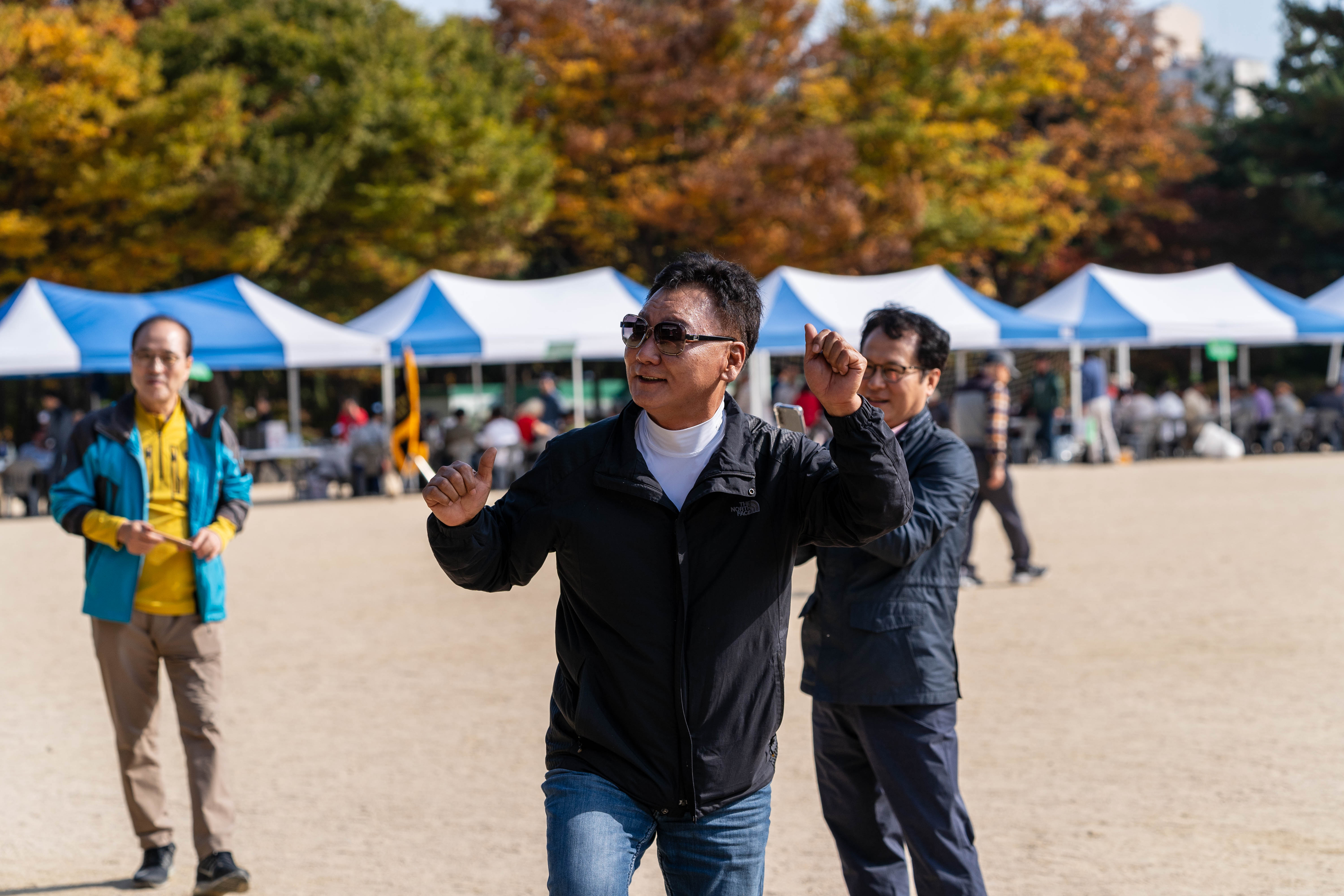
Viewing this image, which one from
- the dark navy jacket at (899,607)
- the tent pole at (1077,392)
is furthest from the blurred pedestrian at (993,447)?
the tent pole at (1077,392)

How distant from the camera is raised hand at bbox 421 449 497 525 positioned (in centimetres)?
243

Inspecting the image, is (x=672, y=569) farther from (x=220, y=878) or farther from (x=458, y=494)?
(x=220, y=878)

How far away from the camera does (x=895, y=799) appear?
3.40 m

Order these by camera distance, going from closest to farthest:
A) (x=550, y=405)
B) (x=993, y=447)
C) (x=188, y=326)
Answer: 1. (x=993, y=447)
2. (x=188, y=326)
3. (x=550, y=405)

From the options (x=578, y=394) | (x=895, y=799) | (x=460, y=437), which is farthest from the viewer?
(x=578, y=394)

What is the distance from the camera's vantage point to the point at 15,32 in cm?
2472

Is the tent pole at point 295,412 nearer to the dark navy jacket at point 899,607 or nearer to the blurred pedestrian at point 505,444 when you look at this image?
the blurred pedestrian at point 505,444

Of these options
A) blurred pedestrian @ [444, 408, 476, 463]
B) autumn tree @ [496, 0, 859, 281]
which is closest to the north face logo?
blurred pedestrian @ [444, 408, 476, 463]

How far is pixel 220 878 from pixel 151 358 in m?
1.67

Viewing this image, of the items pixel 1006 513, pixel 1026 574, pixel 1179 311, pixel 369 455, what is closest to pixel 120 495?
pixel 1006 513

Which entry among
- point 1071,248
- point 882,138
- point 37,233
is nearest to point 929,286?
point 882,138

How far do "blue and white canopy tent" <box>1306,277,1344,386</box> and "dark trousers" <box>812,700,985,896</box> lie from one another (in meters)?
27.1

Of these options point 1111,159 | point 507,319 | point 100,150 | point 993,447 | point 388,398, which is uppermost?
point 1111,159

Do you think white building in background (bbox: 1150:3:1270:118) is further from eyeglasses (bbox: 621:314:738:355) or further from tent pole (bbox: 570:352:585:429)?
eyeglasses (bbox: 621:314:738:355)
